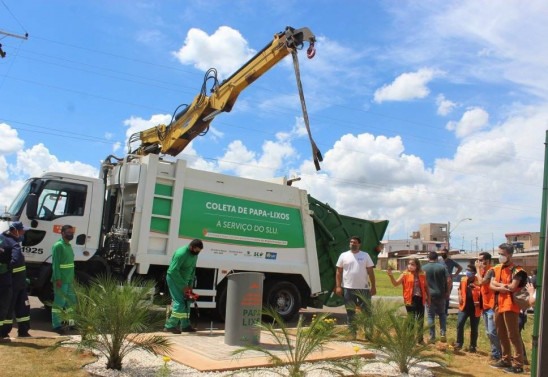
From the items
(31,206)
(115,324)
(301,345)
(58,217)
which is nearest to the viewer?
(301,345)

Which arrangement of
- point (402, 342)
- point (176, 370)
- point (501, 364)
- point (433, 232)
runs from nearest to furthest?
point (176, 370) → point (402, 342) → point (501, 364) → point (433, 232)

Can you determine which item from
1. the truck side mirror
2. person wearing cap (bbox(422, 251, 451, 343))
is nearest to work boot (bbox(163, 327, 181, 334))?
the truck side mirror

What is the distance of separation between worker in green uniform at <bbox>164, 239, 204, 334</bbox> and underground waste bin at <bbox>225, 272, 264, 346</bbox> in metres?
1.17

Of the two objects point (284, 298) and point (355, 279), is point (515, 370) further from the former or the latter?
point (284, 298)

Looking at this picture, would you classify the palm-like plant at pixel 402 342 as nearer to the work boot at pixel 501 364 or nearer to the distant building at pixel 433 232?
the work boot at pixel 501 364

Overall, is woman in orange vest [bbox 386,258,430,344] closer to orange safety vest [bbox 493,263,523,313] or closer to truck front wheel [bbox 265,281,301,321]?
orange safety vest [bbox 493,263,523,313]

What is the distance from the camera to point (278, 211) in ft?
37.7

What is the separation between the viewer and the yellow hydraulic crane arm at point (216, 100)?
11.4 m

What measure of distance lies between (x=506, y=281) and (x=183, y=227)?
575cm

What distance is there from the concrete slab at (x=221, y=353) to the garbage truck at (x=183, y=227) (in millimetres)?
2257

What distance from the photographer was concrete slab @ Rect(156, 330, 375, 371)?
6.19 meters

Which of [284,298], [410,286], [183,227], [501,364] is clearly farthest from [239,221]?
[501,364]

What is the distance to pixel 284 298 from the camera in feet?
37.8

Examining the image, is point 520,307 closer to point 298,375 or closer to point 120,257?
point 298,375
